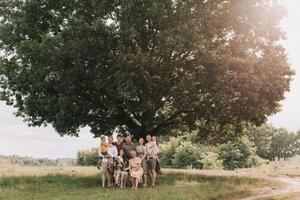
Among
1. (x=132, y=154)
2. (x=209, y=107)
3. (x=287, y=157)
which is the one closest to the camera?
(x=132, y=154)

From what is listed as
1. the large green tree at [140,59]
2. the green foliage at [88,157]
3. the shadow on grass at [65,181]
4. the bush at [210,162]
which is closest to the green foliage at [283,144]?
the green foliage at [88,157]

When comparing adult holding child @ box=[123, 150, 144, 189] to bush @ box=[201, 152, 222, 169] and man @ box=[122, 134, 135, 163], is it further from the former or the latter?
bush @ box=[201, 152, 222, 169]

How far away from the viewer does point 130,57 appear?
92.5ft

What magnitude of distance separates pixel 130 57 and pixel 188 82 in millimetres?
3937

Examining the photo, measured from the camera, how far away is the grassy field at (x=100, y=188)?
2333cm

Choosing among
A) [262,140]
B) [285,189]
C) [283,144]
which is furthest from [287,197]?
[283,144]

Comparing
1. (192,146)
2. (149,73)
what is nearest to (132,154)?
(149,73)

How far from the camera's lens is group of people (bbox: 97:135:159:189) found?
86.5 ft

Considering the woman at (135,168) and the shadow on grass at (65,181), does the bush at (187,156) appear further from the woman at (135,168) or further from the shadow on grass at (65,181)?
the woman at (135,168)

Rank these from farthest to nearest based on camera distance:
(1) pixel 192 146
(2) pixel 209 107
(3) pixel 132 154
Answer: (1) pixel 192 146 → (2) pixel 209 107 → (3) pixel 132 154

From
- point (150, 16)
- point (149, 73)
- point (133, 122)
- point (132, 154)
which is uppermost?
point (150, 16)

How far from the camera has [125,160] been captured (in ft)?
89.4

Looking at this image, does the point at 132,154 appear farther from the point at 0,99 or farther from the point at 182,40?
the point at 0,99

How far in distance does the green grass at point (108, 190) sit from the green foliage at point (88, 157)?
275 ft
